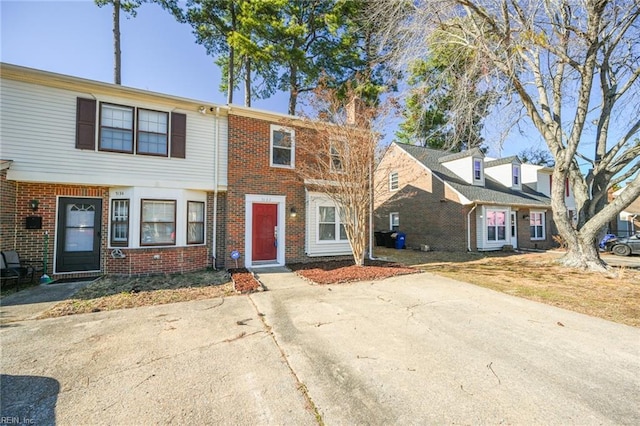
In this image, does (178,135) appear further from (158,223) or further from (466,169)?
(466,169)

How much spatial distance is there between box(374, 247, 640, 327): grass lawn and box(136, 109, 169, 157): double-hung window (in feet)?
31.0

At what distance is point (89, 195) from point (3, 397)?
654cm

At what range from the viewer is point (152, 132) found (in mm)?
8031

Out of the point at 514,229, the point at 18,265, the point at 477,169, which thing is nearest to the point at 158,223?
the point at 18,265

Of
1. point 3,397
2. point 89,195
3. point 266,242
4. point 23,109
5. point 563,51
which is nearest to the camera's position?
point 3,397

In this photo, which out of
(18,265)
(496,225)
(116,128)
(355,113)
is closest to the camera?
(18,265)

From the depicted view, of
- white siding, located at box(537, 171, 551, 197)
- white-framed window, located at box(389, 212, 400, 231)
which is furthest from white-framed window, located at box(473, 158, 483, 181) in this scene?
white siding, located at box(537, 171, 551, 197)

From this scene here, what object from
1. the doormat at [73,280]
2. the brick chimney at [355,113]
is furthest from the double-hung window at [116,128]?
the brick chimney at [355,113]

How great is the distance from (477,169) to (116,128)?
17552mm

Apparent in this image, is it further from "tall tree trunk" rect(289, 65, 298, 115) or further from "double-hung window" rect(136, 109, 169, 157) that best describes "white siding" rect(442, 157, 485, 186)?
"double-hung window" rect(136, 109, 169, 157)

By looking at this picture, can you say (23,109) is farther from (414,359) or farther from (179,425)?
(414,359)

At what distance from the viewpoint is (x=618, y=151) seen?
9.73 metres

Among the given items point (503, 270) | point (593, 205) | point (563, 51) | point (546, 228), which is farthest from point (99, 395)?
point (546, 228)

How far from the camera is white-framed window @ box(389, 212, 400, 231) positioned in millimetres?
17828
